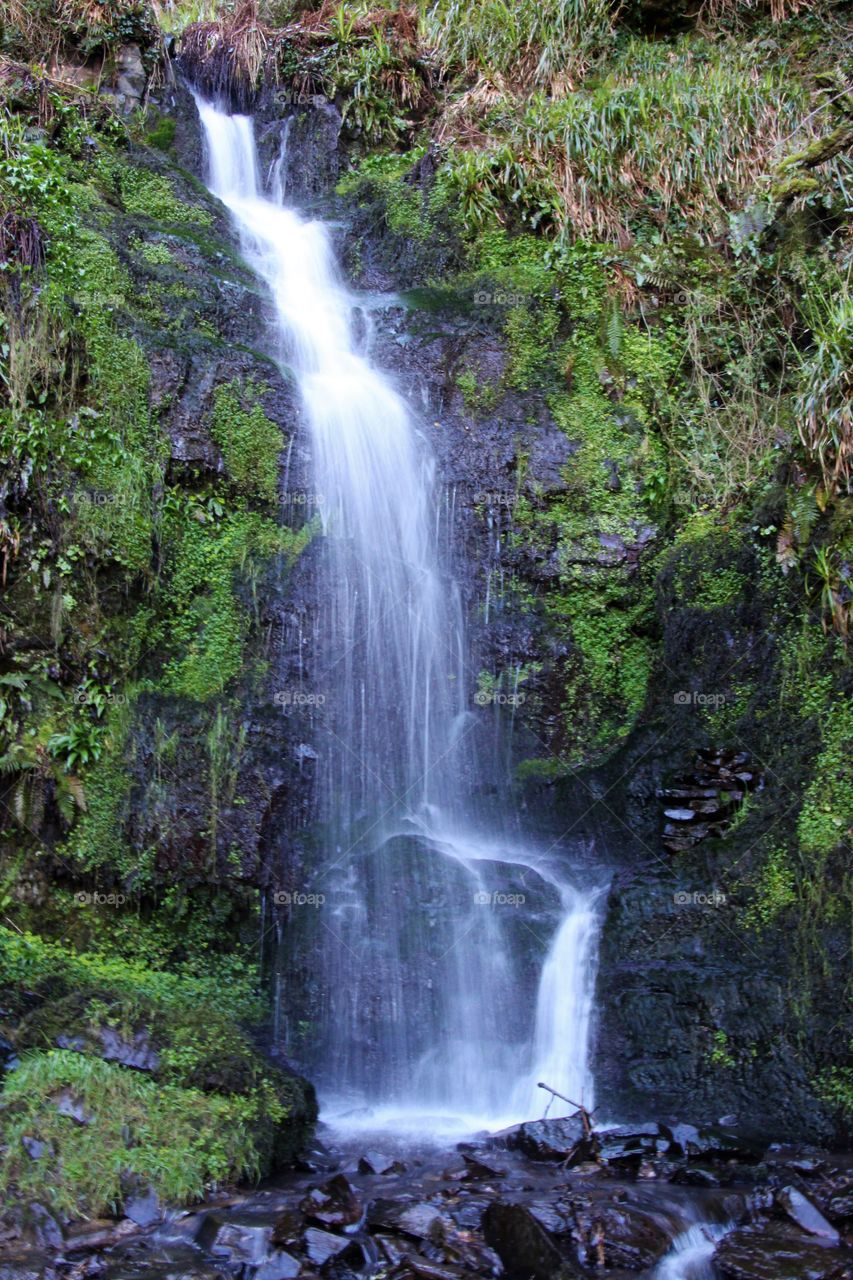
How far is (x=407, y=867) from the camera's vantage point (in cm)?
738

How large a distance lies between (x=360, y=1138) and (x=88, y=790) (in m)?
3.11

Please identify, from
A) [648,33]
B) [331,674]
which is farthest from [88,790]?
[648,33]

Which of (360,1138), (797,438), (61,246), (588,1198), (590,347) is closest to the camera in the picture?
(588,1198)

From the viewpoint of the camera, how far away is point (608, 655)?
839 cm

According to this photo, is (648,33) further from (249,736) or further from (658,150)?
(249,736)

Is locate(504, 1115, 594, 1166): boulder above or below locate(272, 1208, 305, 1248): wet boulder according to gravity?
above

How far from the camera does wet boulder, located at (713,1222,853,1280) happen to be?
446 centimetres

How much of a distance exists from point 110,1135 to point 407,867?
269 centimetres

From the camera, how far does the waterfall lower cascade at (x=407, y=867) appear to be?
22.0 feet

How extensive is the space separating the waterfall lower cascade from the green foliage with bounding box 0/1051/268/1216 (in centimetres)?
120

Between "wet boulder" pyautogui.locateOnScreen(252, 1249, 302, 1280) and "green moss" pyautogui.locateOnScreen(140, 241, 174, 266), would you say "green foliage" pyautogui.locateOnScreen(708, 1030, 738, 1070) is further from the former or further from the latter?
"green moss" pyautogui.locateOnScreen(140, 241, 174, 266)

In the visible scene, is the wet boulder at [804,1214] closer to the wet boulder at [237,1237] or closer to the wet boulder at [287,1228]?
the wet boulder at [287,1228]

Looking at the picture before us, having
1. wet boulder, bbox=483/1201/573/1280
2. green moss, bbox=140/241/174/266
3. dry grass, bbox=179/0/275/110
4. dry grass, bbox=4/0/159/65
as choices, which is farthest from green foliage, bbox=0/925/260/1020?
dry grass, bbox=179/0/275/110

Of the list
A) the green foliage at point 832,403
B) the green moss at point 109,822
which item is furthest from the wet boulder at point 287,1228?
the green foliage at point 832,403
